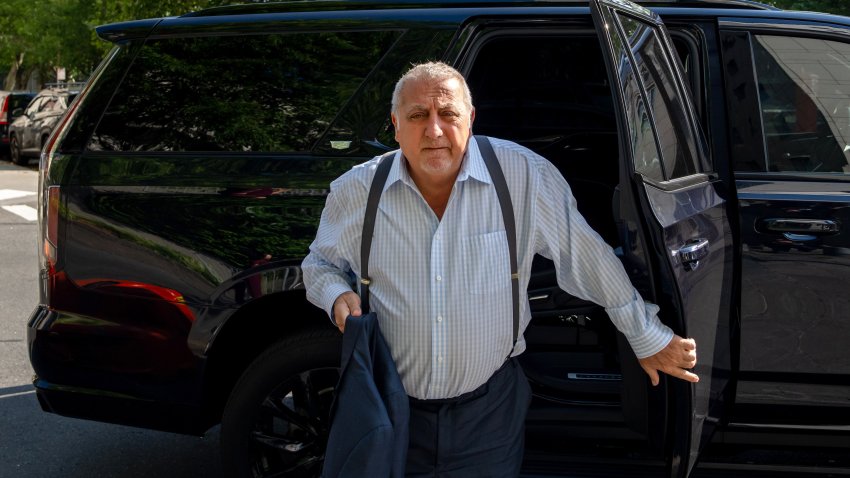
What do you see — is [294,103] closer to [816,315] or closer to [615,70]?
[615,70]

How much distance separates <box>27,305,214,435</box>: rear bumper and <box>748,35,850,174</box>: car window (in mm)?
2179

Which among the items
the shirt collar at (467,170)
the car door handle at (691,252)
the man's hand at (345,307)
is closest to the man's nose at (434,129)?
the shirt collar at (467,170)

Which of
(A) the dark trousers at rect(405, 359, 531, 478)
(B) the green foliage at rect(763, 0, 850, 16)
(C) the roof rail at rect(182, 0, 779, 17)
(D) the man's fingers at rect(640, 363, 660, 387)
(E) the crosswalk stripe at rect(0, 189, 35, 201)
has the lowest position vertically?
(E) the crosswalk stripe at rect(0, 189, 35, 201)

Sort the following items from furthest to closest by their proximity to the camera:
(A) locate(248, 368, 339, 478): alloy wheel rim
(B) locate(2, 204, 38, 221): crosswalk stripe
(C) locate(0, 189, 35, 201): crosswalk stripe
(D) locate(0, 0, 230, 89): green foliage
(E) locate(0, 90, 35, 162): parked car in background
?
(D) locate(0, 0, 230, 89): green foliage < (E) locate(0, 90, 35, 162): parked car in background < (C) locate(0, 189, 35, 201): crosswalk stripe < (B) locate(2, 204, 38, 221): crosswalk stripe < (A) locate(248, 368, 339, 478): alloy wheel rim

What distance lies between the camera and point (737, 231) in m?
3.51

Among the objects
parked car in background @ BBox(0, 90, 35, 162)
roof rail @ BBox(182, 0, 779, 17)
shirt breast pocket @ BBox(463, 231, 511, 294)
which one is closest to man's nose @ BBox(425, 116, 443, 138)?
shirt breast pocket @ BBox(463, 231, 511, 294)

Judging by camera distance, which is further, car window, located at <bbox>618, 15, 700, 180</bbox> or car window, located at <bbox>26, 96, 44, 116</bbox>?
car window, located at <bbox>26, 96, 44, 116</bbox>

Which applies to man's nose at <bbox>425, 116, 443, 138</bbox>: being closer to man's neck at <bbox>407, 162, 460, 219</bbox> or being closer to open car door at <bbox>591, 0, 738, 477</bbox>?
man's neck at <bbox>407, 162, 460, 219</bbox>

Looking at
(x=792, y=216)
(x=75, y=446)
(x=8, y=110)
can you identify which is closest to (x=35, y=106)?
(x=8, y=110)

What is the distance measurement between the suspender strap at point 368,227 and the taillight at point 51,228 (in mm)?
1678

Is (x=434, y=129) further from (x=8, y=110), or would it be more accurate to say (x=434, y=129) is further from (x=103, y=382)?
(x=8, y=110)

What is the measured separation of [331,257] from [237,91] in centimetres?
130

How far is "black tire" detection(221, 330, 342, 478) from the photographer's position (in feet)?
12.0

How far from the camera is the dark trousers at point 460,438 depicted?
2645mm
